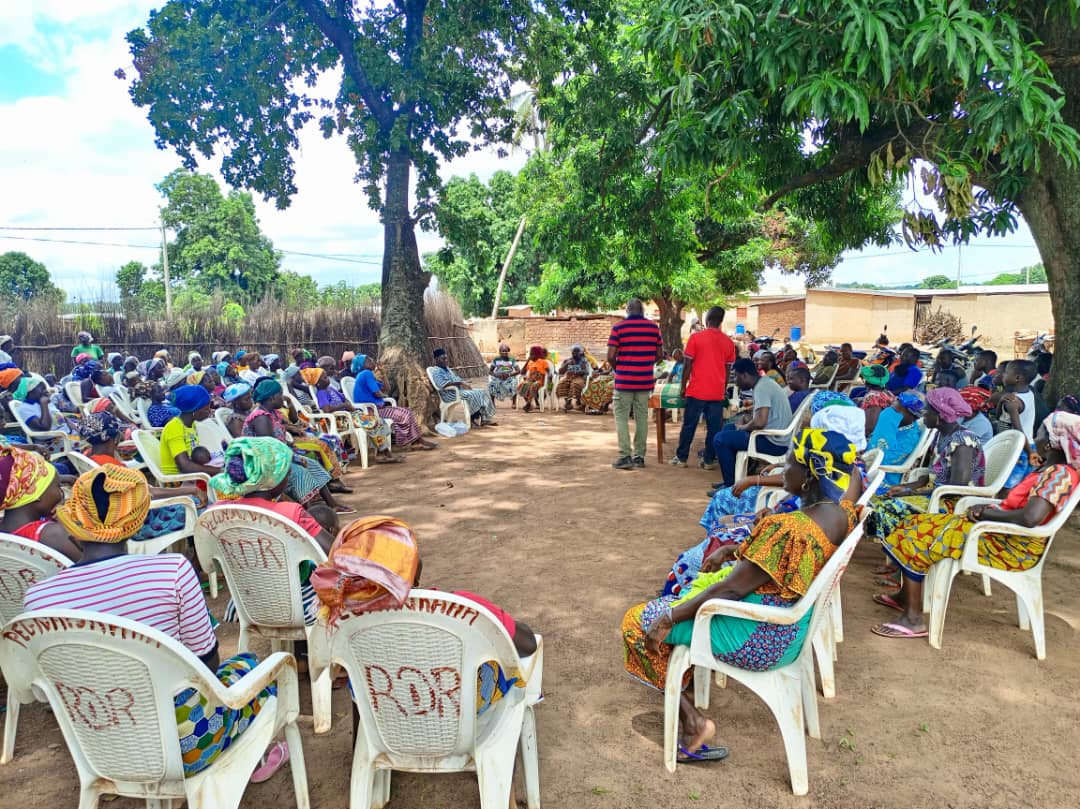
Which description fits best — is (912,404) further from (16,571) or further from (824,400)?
(16,571)

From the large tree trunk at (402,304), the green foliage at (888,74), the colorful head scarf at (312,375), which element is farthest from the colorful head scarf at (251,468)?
the large tree trunk at (402,304)

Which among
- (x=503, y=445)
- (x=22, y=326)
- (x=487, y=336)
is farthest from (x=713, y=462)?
(x=487, y=336)

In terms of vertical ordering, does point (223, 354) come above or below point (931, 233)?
below

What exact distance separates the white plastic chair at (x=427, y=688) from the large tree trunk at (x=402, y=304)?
8.46 metres

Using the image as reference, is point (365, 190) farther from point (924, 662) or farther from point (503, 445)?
point (924, 662)

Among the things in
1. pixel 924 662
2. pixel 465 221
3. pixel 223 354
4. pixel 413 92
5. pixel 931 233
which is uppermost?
pixel 413 92

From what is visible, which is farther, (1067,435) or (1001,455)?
(1001,455)

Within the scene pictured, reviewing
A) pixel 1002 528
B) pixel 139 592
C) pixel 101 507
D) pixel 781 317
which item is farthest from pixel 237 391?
pixel 781 317

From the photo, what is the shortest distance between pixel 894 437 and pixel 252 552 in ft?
14.6

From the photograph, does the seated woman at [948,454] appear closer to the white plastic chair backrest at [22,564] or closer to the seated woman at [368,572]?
the seated woman at [368,572]

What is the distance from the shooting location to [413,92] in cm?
968

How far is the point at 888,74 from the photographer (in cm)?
374

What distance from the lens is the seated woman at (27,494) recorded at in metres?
3.14

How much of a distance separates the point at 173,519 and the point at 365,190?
939 centimetres
